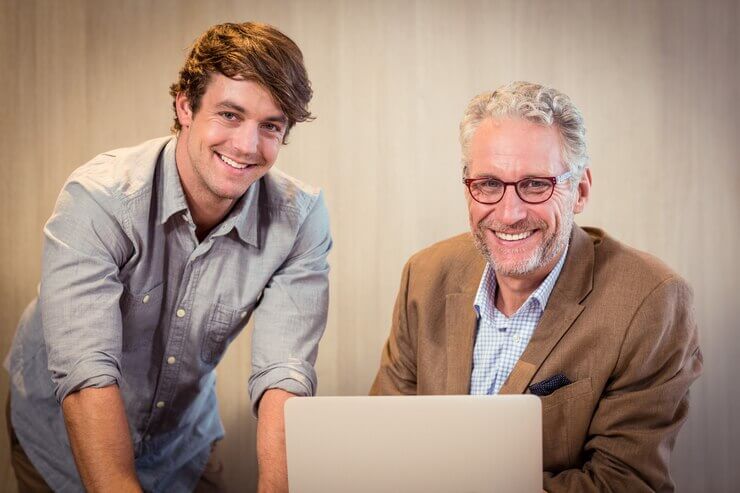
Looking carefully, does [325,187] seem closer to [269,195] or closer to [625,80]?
[269,195]

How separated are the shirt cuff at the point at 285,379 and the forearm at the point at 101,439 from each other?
1.08 ft

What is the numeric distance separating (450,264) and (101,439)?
3.09 ft

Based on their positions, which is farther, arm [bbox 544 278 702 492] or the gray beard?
the gray beard

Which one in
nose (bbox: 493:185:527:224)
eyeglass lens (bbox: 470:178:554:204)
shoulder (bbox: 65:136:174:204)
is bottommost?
nose (bbox: 493:185:527:224)

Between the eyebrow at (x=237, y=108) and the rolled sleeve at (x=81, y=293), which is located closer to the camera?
the rolled sleeve at (x=81, y=293)

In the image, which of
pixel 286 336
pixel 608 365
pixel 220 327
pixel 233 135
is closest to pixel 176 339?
pixel 220 327

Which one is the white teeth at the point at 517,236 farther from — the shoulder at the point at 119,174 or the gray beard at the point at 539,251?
the shoulder at the point at 119,174

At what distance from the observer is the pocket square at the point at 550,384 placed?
6.09 feet

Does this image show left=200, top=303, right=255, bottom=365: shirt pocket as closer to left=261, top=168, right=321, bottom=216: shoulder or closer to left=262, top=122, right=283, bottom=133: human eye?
left=261, top=168, right=321, bottom=216: shoulder

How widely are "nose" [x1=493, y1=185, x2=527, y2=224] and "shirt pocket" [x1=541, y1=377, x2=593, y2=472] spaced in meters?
0.38

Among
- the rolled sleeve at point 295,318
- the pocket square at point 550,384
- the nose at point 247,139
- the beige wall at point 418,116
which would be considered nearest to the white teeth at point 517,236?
the pocket square at point 550,384

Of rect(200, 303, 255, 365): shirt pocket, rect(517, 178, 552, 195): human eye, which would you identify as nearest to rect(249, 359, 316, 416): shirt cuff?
rect(200, 303, 255, 365): shirt pocket

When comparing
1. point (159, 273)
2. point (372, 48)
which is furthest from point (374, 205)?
point (159, 273)

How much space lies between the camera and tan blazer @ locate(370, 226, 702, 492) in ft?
5.82
